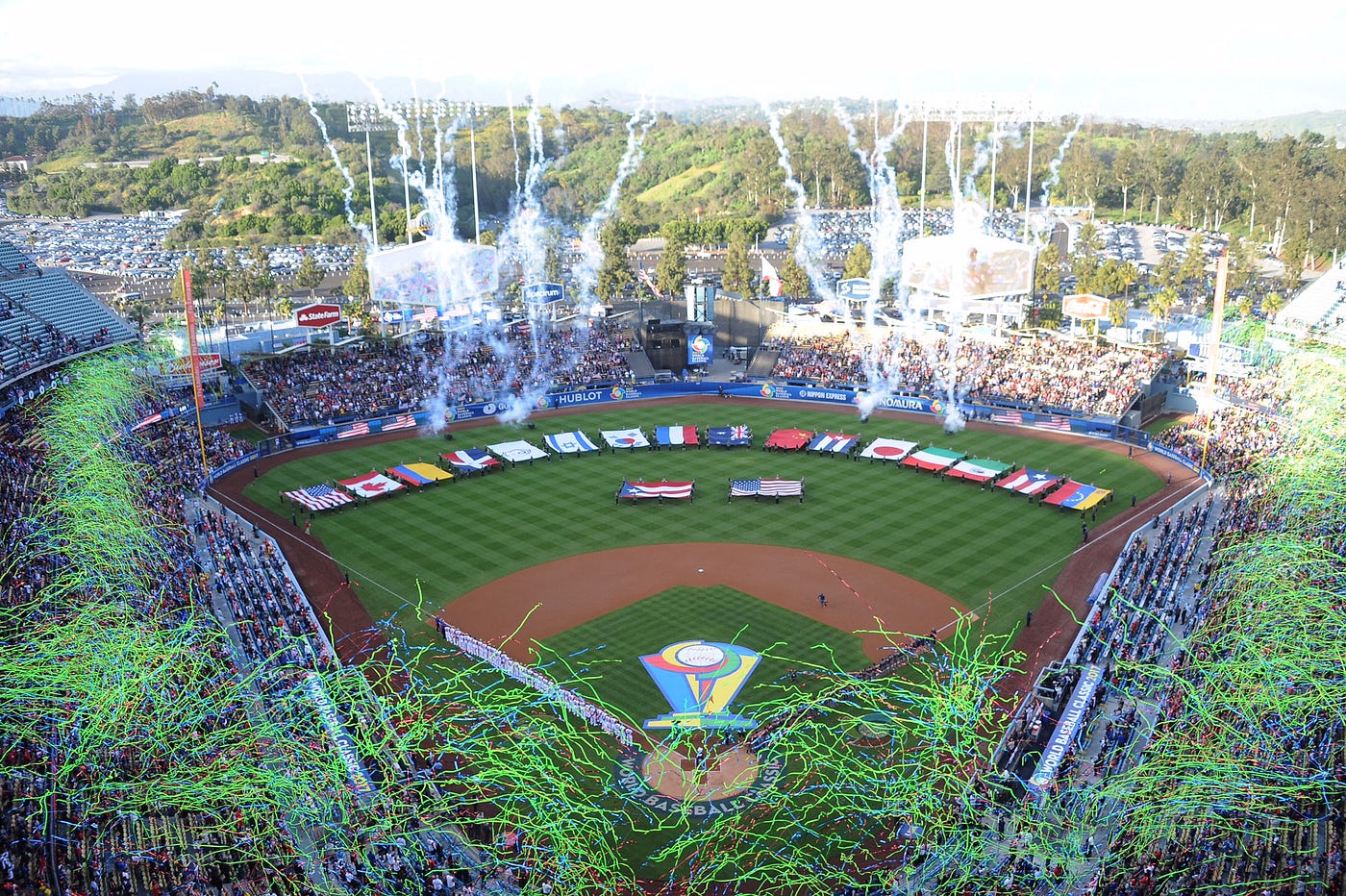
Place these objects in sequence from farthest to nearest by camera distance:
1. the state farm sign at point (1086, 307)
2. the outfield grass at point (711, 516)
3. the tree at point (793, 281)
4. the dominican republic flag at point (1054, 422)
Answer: the tree at point (793, 281)
the state farm sign at point (1086, 307)
the dominican republic flag at point (1054, 422)
the outfield grass at point (711, 516)

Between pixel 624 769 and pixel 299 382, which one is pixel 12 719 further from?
pixel 299 382

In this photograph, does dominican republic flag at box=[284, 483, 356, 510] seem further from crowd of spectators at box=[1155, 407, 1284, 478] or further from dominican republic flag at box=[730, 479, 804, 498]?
crowd of spectators at box=[1155, 407, 1284, 478]

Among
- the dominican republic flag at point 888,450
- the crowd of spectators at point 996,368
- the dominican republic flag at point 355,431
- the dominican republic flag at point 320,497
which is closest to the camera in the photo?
the dominican republic flag at point 320,497

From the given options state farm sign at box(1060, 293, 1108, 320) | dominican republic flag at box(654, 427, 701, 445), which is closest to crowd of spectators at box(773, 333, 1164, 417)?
state farm sign at box(1060, 293, 1108, 320)

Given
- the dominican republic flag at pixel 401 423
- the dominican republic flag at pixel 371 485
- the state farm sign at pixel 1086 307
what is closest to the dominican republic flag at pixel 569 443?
the dominican republic flag at pixel 371 485

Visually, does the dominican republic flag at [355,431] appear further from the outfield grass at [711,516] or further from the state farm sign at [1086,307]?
the state farm sign at [1086,307]

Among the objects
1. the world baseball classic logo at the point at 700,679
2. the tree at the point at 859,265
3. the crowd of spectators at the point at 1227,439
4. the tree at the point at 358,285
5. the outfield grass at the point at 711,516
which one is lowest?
the outfield grass at the point at 711,516

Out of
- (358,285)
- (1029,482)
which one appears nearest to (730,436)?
(1029,482)
